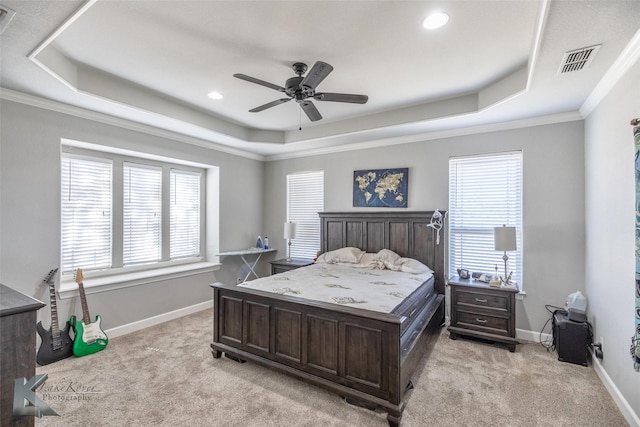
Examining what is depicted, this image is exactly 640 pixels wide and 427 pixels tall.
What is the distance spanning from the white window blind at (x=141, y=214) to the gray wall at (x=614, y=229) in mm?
4932

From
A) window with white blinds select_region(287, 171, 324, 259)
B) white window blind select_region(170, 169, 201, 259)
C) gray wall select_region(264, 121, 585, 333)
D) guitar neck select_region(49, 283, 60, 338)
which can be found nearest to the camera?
guitar neck select_region(49, 283, 60, 338)

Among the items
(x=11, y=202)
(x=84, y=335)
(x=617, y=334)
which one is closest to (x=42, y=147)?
(x=11, y=202)

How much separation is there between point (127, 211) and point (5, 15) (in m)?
2.51

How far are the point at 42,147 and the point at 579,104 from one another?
5.43m

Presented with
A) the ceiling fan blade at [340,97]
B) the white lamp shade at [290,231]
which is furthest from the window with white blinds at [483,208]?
the white lamp shade at [290,231]

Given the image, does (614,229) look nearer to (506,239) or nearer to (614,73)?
(506,239)

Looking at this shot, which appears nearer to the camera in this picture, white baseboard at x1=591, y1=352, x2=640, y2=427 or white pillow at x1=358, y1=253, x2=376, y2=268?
white baseboard at x1=591, y1=352, x2=640, y2=427

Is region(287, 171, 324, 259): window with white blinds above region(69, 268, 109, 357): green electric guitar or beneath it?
above

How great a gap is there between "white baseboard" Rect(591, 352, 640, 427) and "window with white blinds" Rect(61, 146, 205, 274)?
4.97m

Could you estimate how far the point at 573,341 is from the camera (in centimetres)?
277

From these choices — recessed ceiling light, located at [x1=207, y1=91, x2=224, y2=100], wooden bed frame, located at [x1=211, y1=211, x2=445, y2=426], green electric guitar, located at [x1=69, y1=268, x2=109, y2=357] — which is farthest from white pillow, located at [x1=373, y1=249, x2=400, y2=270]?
green electric guitar, located at [x1=69, y1=268, x2=109, y2=357]

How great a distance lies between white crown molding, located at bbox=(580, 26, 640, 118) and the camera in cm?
188

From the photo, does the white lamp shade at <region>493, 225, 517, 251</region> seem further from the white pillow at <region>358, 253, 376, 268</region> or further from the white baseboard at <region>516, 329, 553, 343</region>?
the white pillow at <region>358, 253, 376, 268</region>

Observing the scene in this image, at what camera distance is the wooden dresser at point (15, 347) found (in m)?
1.36
